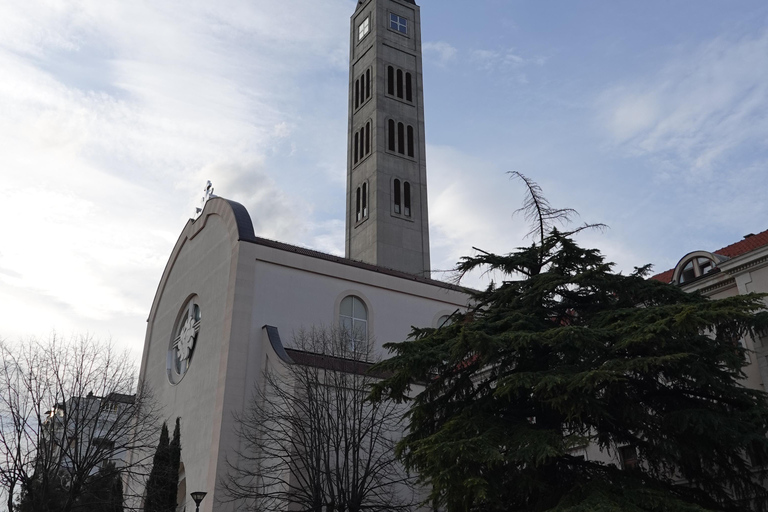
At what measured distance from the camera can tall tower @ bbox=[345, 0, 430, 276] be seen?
5012 centimetres

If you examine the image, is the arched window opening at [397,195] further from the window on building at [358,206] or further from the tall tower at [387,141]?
the window on building at [358,206]

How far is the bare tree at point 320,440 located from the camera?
2272cm

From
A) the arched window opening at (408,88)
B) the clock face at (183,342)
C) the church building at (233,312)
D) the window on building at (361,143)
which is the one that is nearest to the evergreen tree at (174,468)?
the church building at (233,312)

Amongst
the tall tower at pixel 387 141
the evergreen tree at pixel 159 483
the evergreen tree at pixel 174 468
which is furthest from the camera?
the tall tower at pixel 387 141

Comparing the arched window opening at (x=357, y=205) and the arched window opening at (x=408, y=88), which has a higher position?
the arched window opening at (x=408, y=88)

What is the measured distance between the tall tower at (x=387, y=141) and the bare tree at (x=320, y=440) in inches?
834

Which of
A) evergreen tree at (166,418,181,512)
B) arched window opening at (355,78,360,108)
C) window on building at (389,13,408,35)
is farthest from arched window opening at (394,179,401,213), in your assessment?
evergreen tree at (166,418,181,512)

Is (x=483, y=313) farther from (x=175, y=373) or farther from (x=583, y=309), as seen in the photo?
(x=175, y=373)

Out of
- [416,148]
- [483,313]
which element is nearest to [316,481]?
[483,313]

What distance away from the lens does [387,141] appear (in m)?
53.4

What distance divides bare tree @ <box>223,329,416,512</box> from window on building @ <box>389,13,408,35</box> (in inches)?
1446

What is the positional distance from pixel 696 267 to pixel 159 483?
838 inches

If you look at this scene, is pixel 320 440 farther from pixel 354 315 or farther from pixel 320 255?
pixel 320 255

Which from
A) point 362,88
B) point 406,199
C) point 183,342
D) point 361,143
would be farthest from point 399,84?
point 183,342
